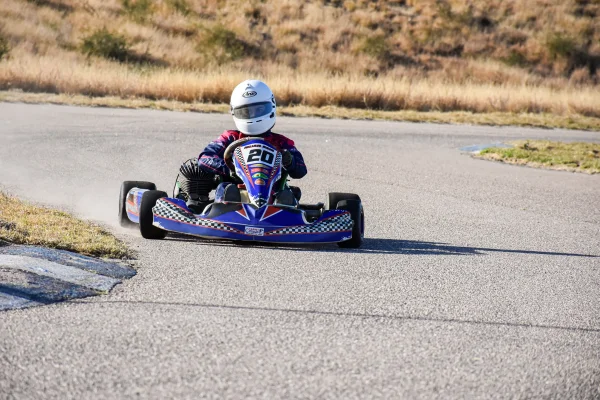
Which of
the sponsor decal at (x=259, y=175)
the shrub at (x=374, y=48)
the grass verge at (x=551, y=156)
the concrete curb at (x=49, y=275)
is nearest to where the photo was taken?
the concrete curb at (x=49, y=275)

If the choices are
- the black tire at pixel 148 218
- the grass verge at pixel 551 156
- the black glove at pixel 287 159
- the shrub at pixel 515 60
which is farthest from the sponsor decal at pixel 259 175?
the shrub at pixel 515 60

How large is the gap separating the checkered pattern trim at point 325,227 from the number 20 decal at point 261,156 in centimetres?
82

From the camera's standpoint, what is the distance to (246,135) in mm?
9461

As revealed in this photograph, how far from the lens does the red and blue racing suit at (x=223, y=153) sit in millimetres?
9148

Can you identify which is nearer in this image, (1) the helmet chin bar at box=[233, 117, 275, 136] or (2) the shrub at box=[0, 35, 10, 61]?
(1) the helmet chin bar at box=[233, 117, 275, 136]

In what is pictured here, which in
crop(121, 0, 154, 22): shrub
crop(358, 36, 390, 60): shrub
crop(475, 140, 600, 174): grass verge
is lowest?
crop(475, 140, 600, 174): grass verge

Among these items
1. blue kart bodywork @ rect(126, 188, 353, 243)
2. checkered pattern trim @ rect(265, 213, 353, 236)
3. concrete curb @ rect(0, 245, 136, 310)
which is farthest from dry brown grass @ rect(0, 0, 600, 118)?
concrete curb @ rect(0, 245, 136, 310)

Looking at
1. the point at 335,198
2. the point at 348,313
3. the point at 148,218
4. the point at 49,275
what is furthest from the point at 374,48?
the point at 348,313

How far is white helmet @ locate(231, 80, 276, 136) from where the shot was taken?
9.34 m

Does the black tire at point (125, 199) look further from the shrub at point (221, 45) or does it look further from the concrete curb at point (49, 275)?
the shrub at point (221, 45)

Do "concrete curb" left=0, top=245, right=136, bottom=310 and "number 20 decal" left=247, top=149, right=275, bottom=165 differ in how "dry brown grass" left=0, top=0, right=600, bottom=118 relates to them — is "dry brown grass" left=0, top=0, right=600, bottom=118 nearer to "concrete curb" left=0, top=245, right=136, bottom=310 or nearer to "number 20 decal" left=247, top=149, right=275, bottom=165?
"number 20 decal" left=247, top=149, right=275, bottom=165

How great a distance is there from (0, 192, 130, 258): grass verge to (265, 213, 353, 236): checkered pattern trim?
4.11 ft

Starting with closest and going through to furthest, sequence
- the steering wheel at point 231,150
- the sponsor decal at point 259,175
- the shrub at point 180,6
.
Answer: the sponsor decal at point 259,175 → the steering wheel at point 231,150 → the shrub at point 180,6

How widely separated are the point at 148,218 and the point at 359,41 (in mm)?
41816
